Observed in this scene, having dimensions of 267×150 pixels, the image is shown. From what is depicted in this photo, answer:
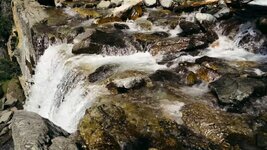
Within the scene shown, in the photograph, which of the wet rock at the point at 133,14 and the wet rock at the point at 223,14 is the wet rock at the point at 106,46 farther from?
the wet rock at the point at 223,14

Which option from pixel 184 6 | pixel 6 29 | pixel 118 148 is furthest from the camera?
pixel 6 29

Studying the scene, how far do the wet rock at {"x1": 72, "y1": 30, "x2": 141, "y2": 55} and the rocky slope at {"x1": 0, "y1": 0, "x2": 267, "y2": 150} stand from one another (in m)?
0.04

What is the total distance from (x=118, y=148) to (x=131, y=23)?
9.45m

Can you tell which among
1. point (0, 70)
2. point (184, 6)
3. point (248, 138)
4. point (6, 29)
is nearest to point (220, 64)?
point (248, 138)

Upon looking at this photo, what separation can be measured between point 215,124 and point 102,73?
4752 mm

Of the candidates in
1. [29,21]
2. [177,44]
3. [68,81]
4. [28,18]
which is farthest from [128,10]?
[68,81]

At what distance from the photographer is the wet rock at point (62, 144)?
9.68m

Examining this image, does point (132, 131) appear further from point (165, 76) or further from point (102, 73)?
point (102, 73)

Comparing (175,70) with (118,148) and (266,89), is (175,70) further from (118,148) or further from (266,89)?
(118,148)

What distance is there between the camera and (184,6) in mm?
18516

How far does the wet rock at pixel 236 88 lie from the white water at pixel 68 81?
2728mm

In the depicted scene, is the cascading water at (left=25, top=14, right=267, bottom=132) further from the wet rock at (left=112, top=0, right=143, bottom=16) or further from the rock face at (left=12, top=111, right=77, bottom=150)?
the rock face at (left=12, top=111, right=77, bottom=150)

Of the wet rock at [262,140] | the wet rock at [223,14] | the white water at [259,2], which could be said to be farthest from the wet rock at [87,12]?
the wet rock at [262,140]

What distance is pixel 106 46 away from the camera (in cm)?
1560
